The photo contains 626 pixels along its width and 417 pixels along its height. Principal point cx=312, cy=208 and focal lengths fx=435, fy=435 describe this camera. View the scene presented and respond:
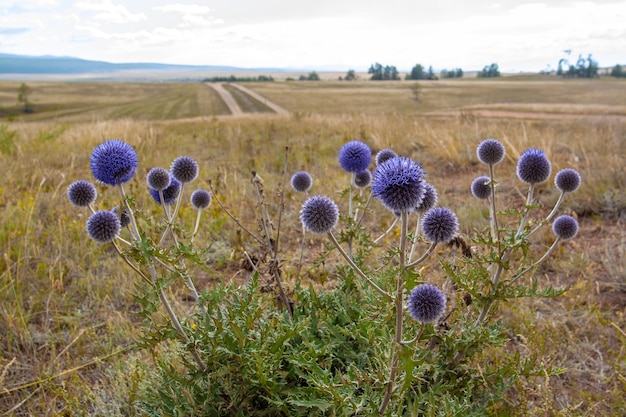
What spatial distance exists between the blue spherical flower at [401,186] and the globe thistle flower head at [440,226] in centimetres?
49

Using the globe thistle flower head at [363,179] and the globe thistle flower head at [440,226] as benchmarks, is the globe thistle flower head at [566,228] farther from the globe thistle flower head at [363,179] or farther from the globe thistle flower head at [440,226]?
the globe thistle flower head at [363,179]

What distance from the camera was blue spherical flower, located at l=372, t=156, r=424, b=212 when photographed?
Result: 5.44 feet

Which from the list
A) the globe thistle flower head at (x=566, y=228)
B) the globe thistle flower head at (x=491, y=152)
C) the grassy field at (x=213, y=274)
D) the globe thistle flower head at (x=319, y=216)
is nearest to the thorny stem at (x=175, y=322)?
the grassy field at (x=213, y=274)

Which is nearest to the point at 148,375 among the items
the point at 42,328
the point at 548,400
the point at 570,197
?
the point at 42,328

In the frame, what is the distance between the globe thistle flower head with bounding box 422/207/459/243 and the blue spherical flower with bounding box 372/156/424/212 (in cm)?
49

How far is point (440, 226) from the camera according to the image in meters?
2.13

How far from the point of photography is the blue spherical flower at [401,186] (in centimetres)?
166

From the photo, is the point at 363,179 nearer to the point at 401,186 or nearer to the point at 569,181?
the point at 569,181

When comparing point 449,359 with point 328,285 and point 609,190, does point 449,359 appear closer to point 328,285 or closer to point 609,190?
point 328,285

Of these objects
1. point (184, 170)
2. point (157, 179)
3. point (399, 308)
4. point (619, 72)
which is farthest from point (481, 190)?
point (619, 72)

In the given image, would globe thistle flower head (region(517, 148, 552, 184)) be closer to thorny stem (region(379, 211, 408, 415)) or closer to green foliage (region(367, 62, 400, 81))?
thorny stem (region(379, 211, 408, 415))

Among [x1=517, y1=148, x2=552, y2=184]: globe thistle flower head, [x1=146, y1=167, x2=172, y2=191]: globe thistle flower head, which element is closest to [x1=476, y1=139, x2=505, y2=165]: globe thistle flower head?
[x1=517, y1=148, x2=552, y2=184]: globe thistle flower head

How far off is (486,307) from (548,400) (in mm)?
597

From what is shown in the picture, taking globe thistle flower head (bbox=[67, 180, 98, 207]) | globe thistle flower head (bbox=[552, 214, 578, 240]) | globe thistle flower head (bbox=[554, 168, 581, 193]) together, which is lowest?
globe thistle flower head (bbox=[552, 214, 578, 240])
